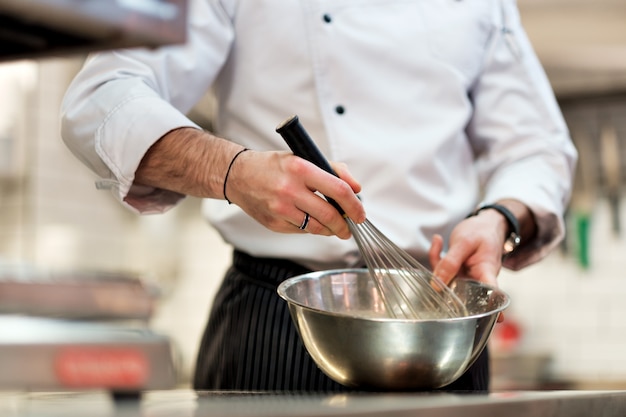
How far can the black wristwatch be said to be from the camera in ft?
4.01

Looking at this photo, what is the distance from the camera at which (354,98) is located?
4.22 ft

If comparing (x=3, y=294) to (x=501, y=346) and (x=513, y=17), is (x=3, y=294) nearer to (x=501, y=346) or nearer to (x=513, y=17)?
(x=513, y=17)

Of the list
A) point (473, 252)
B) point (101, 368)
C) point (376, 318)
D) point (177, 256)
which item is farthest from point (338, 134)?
point (177, 256)

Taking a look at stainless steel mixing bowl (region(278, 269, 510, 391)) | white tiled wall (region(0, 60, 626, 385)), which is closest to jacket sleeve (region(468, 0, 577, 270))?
stainless steel mixing bowl (region(278, 269, 510, 391))

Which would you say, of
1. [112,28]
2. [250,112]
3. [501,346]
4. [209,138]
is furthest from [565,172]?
[501,346]

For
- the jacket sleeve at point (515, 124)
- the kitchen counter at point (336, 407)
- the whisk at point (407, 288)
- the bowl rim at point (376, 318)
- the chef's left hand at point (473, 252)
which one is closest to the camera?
the kitchen counter at point (336, 407)

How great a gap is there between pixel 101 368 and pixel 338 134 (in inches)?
26.9

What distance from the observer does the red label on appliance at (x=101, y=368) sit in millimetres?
622

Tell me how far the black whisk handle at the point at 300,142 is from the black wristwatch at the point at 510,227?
37cm

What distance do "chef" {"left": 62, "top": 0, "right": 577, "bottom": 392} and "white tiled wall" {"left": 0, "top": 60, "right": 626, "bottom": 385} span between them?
206 cm

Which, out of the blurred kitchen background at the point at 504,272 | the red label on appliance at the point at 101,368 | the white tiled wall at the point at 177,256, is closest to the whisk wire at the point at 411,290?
the red label on appliance at the point at 101,368

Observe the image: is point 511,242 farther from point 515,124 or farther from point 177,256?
point 177,256

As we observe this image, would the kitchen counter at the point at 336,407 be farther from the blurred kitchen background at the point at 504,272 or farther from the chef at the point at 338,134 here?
the blurred kitchen background at the point at 504,272

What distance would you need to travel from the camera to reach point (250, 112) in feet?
4.23
